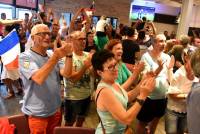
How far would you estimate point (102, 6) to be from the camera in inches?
572

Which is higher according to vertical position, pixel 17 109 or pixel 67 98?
pixel 67 98

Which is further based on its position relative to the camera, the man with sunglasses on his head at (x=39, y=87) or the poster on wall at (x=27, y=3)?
the poster on wall at (x=27, y=3)

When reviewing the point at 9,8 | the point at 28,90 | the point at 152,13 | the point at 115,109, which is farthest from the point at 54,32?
the point at 152,13

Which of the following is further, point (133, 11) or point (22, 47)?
point (133, 11)

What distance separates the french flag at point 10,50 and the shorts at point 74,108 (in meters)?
2.10

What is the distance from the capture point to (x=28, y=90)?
7.97 ft

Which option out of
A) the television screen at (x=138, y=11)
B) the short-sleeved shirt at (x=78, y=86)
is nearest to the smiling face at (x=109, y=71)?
the short-sleeved shirt at (x=78, y=86)

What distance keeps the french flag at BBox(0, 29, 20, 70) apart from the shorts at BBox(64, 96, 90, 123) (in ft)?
6.88

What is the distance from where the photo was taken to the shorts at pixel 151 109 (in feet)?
10.8

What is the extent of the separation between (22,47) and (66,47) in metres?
4.68

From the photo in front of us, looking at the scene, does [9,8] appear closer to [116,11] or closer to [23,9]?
[23,9]

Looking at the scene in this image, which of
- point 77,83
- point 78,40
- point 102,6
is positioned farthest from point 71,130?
point 102,6

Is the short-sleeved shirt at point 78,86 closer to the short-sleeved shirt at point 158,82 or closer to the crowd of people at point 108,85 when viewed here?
the crowd of people at point 108,85

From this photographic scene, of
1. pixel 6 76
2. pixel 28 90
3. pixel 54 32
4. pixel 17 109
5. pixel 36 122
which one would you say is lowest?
pixel 17 109
